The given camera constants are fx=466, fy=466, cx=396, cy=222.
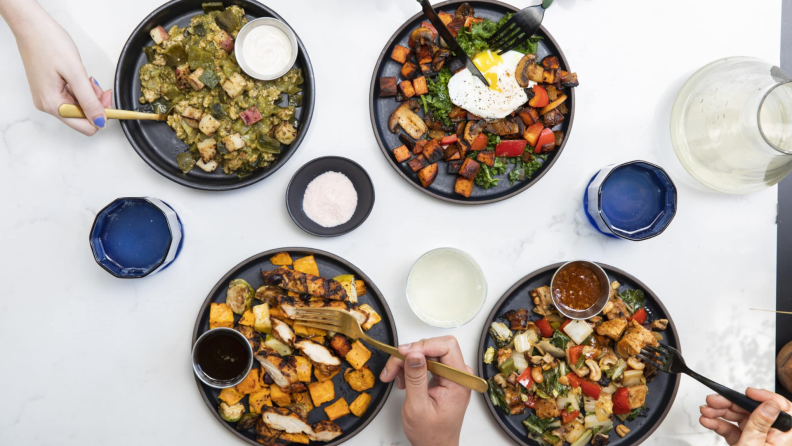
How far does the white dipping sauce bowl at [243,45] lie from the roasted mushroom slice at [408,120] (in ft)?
1.71

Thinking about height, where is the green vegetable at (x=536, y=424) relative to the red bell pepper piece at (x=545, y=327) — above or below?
below

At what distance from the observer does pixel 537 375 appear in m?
2.18

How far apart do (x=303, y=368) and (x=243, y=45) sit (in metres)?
1.49

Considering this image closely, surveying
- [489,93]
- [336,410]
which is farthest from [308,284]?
[489,93]

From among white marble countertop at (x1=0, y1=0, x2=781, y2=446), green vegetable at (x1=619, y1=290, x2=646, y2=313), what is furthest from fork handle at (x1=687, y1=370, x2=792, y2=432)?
white marble countertop at (x1=0, y1=0, x2=781, y2=446)

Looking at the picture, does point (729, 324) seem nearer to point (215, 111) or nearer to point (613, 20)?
point (613, 20)

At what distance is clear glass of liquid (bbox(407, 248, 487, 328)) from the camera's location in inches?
85.0

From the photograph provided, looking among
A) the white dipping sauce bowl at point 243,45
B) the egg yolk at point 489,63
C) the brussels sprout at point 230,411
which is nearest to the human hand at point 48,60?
the white dipping sauce bowl at point 243,45

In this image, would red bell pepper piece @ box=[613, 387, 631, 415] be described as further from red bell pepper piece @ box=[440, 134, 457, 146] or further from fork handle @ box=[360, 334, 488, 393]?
red bell pepper piece @ box=[440, 134, 457, 146]

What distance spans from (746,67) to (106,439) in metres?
3.49

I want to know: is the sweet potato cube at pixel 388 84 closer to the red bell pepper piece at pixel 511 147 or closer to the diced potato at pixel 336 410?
the red bell pepper piece at pixel 511 147

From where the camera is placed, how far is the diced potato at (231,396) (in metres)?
2.13

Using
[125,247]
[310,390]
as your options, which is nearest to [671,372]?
[310,390]

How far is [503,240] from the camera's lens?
2324 millimetres
